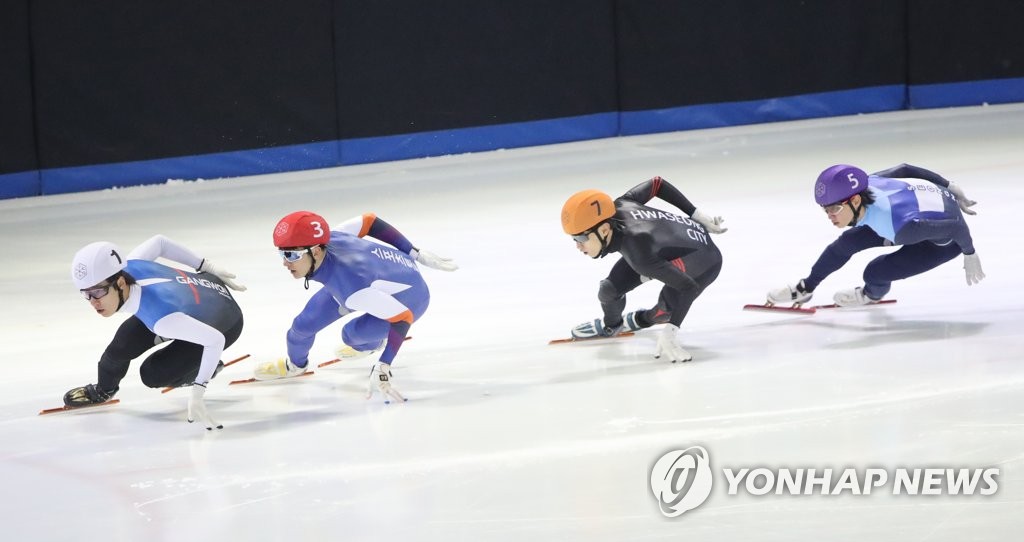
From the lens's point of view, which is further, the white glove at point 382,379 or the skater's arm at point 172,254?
the skater's arm at point 172,254

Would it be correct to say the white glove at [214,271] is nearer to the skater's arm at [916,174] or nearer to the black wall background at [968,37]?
the skater's arm at [916,174]

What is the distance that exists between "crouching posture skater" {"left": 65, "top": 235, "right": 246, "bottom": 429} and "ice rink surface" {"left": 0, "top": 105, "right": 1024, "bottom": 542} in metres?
0.14

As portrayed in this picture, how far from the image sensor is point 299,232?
451 centimetres

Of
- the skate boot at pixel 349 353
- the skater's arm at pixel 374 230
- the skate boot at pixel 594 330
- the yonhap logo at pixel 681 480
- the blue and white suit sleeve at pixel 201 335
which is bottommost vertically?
the yonhap logo at pixel 681 480

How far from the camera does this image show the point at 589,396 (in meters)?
4.60

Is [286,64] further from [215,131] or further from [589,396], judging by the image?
[589,396]

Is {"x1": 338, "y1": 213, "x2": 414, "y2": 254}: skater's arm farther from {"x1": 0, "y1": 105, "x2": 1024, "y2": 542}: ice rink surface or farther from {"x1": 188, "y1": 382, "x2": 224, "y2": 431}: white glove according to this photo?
{"x1": 188, "y1": 382, "x2": 224, "y2": 431}: white glove

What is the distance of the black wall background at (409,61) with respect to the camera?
10383mm

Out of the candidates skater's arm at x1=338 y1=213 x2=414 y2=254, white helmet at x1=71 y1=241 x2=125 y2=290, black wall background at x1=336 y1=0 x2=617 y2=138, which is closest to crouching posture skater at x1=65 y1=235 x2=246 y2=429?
white helmet at x1=71 y1=241 x2=125 y2=290

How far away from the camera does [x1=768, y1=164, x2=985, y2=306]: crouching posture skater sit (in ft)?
16.9

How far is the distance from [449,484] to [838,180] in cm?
225

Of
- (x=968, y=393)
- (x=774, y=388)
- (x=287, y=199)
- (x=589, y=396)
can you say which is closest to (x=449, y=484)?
(x=589, y=396)

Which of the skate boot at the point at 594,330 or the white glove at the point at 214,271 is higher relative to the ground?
the white glove at the point at 214,271

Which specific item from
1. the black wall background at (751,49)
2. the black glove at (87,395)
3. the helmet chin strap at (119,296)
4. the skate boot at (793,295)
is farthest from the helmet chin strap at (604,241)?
the black wall background at (751,49)
